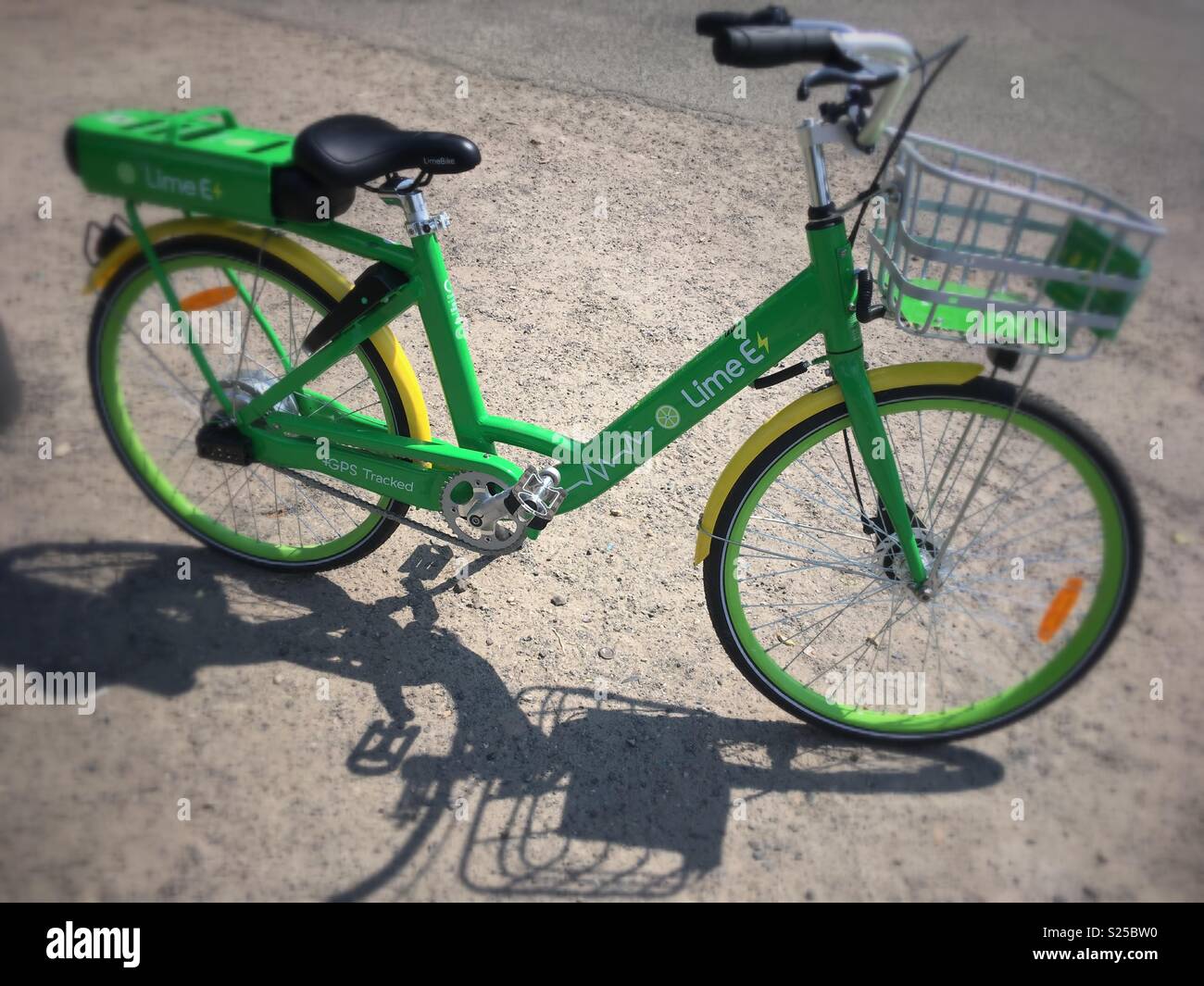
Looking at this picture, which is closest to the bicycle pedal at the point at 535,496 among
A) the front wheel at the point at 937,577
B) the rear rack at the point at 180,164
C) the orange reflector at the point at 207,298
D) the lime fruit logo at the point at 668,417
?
the lime fruit logo at the point at 668,417

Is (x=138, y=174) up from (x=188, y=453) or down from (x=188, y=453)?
up

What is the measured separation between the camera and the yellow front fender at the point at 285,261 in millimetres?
2506

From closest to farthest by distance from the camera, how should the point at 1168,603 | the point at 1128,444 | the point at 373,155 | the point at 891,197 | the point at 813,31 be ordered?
the point at 813,31
the point at 891,197
the point at 373,155
the point at 1168,603
the point at 1128,444

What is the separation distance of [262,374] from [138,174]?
657 millimetres

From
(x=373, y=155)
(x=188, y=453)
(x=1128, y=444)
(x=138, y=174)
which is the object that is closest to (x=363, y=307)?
(x=373, y=155)

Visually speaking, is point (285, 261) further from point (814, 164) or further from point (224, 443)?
point (814, 164)

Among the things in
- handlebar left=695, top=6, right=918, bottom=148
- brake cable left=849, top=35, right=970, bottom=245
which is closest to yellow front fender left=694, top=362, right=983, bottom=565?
brake cable left=849, top=35, right=970, bottom=245

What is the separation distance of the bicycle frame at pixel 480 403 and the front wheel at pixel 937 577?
0.14 meters

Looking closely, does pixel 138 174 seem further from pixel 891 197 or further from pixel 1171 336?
pixel 1171 336

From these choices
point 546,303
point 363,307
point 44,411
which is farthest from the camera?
point 546,303

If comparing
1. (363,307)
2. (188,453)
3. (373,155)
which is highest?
(373,155)

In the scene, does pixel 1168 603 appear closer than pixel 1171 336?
Yes

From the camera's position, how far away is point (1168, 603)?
3146 millimetres

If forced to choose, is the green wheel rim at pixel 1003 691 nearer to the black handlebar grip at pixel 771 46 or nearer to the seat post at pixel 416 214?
the black handlebar grip at pixel 771 46
